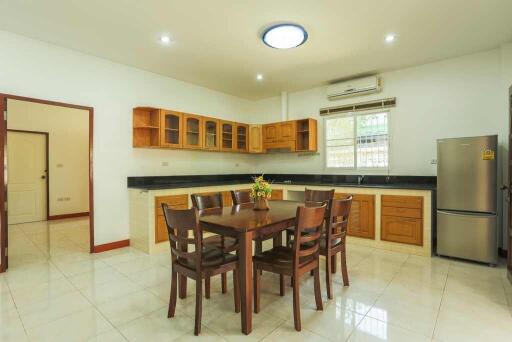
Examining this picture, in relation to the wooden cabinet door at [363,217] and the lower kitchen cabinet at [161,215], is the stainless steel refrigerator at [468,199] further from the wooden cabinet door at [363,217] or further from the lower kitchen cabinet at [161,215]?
the lower kitchen cabinet at [161,215]

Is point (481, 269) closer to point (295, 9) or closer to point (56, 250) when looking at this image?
point (295, 9)

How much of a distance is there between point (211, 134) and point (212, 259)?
126 inches

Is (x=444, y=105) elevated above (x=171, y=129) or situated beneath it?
elevated above

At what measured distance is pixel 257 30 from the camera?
3004 mm

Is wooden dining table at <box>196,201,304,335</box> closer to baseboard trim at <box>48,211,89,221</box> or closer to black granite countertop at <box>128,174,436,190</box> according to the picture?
black granite countertop at <box>128,174,436,190</box>

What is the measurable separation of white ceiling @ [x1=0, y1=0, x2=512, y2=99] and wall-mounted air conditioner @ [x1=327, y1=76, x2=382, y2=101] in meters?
0.21

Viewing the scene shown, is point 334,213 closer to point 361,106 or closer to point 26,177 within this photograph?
point 361,106

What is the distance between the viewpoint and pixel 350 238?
4078 mm

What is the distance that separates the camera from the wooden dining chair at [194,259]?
1835 mm

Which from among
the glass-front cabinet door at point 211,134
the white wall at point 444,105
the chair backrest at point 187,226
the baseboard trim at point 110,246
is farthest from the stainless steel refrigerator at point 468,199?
the baseboard trim at point 110,246

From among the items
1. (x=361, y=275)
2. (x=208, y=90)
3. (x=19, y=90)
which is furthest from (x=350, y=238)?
(x=19, y=90)

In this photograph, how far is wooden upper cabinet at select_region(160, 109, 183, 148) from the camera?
4.11m

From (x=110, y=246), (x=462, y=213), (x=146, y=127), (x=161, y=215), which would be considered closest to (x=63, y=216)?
(x=110, y=246)

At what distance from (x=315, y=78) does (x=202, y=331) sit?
410 cm
